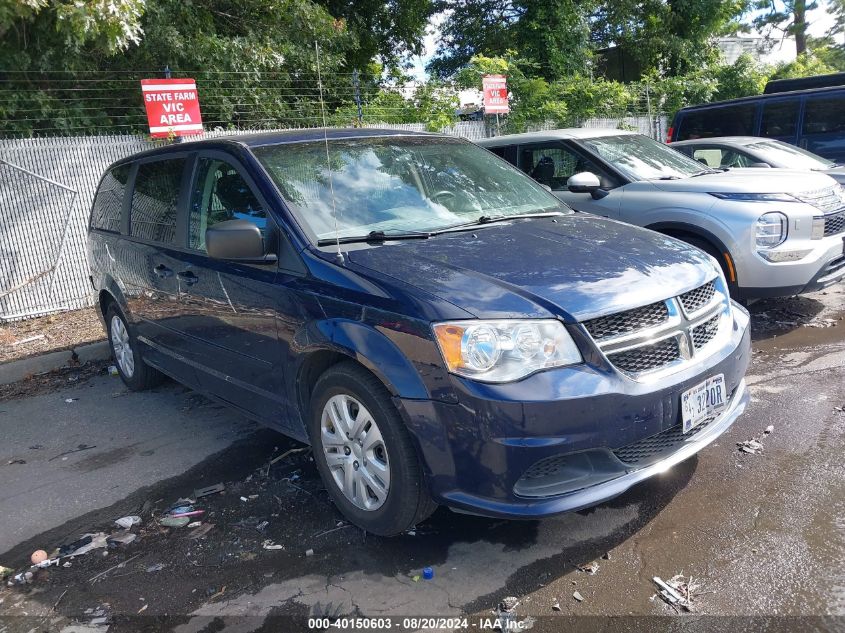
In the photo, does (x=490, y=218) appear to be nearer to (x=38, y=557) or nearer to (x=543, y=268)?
(x=543, y=268)

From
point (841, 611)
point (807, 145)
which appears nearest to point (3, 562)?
point (841, 611)

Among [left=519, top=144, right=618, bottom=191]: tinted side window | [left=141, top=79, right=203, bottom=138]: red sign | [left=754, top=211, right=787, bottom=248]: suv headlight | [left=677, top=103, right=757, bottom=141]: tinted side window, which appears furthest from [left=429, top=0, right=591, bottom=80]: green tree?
[left=754, top=211, right=787, bottom=248]: suv headlight

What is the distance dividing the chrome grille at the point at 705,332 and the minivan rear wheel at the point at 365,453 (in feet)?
4.56

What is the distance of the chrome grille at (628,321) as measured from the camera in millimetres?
2932

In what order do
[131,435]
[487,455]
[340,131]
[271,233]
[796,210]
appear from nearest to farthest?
[487,455], [271,233], [340,131], [131,435], [796,210]

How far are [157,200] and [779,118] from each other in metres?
9.34

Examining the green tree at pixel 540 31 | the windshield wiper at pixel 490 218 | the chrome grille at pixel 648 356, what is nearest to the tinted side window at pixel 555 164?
the windshield wiper at pixel 490 218

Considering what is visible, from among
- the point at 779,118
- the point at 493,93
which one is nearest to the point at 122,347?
the point at 493,93

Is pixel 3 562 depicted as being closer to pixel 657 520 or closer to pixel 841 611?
pixel 657 520

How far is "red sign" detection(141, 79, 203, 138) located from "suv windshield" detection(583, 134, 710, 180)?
5112mm

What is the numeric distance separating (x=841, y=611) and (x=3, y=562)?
3.66 meters

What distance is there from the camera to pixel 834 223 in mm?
6238

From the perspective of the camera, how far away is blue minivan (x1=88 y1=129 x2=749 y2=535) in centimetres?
281

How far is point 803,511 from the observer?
129 inches
